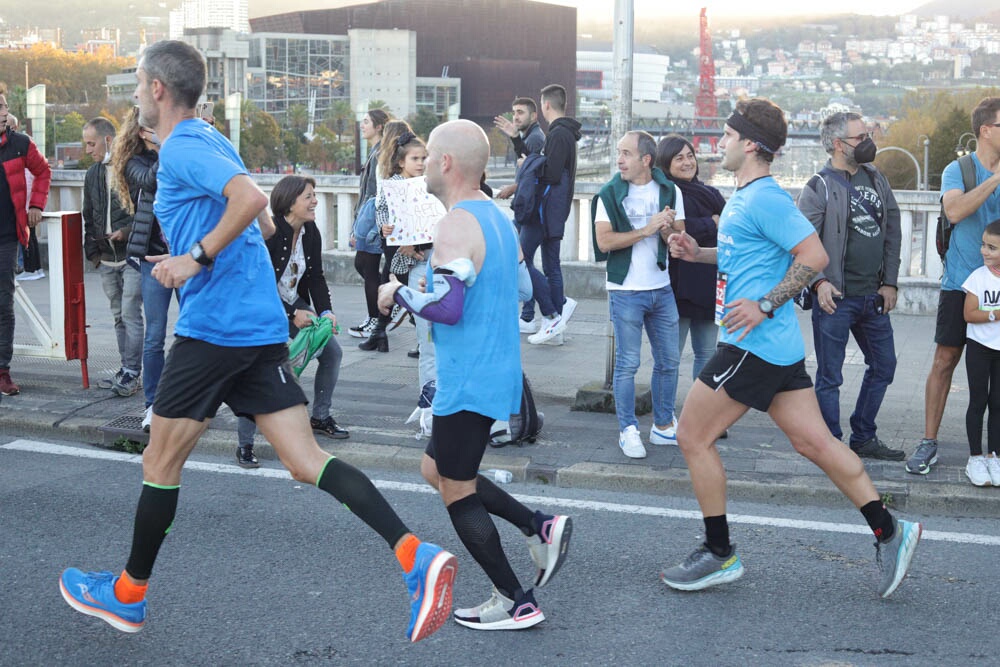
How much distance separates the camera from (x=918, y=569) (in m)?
4.70

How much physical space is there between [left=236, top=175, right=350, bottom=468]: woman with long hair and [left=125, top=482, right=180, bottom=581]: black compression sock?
219 centimetres

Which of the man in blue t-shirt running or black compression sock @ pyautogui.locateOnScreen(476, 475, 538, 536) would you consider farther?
black compression sock @ pyautogui.locateOnScreen(476, 475, 538, 536)

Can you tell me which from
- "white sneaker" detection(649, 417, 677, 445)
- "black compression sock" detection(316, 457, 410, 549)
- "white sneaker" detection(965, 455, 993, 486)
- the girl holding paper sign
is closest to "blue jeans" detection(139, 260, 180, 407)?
the girl holding paper sign

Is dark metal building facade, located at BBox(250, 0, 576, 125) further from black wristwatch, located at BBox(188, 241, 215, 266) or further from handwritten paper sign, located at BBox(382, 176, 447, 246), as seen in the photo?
black wristwatch, located at BBox(188, 241, 215, 266)

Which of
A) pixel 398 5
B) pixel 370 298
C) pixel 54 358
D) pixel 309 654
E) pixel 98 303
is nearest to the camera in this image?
pixel 309 654

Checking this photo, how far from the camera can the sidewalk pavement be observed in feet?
18.9

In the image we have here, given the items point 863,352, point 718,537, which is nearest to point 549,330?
A: point 863,352

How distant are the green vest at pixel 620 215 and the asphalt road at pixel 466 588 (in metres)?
1.28

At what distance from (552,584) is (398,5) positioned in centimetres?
17931

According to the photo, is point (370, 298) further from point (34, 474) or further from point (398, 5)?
point (398, 5)

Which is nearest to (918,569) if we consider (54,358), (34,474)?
(34,474)

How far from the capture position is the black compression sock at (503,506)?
4133mm

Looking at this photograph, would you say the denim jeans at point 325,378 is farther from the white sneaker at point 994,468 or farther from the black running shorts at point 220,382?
the white sneaker at point 994,468

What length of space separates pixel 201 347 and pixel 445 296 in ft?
2.86
